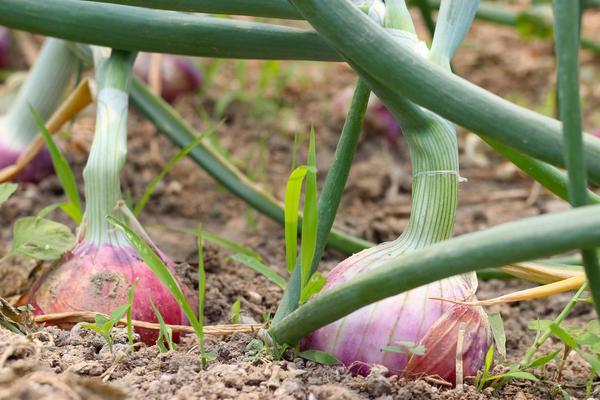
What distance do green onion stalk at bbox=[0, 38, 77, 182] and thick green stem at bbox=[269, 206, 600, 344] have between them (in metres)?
0.92

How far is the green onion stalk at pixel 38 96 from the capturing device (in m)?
1.57

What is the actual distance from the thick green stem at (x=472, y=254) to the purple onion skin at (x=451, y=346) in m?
0.11

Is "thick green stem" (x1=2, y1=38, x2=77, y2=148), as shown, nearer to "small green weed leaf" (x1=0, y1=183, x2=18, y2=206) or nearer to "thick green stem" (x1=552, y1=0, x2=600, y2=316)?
"small green weed leaf" (x1=0, y1=183, x2=18, y2=206)

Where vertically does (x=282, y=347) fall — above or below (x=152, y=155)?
below

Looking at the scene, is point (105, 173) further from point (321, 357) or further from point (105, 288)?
point (321, 357)

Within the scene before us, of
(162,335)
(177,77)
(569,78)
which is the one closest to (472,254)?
(569,78)

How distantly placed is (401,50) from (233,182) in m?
0.73

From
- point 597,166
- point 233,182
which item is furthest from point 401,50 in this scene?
point 233,182

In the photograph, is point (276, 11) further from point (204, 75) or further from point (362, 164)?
point (204, 75)

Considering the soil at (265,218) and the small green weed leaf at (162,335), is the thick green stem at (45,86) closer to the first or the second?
the soil at (265,218)

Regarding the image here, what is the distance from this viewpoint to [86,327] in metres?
0.94

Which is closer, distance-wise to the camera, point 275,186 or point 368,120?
point 275,186

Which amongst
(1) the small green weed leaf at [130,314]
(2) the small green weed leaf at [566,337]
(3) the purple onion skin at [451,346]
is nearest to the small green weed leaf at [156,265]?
(1) the small green weed leaf at [130,314]

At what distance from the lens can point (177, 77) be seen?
2.22 metres
